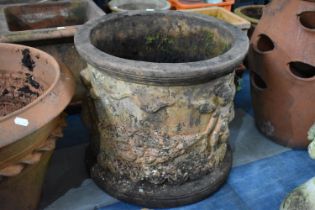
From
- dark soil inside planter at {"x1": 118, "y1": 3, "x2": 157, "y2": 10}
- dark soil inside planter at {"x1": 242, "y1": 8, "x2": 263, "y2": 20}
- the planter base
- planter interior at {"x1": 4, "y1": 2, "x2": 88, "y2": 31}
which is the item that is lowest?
the planter base

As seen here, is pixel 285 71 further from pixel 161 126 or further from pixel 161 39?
pixel 161 126

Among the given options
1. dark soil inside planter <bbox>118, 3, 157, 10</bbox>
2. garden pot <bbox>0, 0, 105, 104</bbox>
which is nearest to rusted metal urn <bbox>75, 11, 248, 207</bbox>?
garden pot <bbox>0, 0, 105, 104</bbox>

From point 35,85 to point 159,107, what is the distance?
69 cm

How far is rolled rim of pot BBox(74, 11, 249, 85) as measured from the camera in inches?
61.6

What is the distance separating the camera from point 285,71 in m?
2.18

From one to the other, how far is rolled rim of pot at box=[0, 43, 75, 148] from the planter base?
588mm

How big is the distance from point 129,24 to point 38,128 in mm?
985

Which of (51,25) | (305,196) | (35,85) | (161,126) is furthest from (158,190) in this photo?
(51,25)

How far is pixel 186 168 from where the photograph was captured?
6.11 ft

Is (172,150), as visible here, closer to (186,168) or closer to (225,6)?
(186,168)

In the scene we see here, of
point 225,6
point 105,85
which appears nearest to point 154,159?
point 105,85

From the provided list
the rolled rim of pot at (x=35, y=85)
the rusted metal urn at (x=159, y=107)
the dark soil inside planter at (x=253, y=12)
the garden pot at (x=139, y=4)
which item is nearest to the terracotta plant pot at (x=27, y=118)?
the rolled rim of pot at (x=35, y=85)

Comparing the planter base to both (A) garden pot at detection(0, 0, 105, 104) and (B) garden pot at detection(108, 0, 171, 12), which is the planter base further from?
(B) garden pot at detection(108, 0, 171, 12)

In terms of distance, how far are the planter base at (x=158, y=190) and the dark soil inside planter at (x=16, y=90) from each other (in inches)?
21.8
